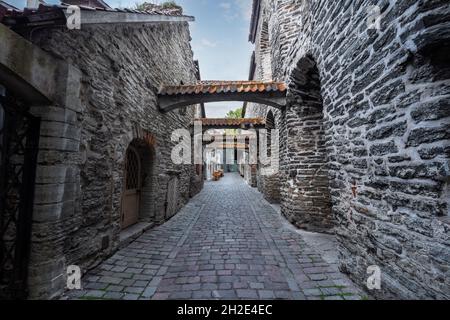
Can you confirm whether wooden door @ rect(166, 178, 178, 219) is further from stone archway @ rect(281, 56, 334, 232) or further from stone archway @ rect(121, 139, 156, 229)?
stone archway @ rect(281, 56, 334, 232)

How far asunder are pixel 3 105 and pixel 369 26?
398cm

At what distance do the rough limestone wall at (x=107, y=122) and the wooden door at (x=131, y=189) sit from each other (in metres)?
0.23

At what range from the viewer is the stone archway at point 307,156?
5.04 m

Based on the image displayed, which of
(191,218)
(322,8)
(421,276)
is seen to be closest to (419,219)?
(421,276)

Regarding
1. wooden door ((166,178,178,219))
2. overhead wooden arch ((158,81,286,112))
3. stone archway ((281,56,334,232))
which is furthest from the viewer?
wooden door ((166,178,178,219))

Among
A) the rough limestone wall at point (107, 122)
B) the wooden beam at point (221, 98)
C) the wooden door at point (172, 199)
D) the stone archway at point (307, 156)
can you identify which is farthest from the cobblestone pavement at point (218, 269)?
the wooden beam at point (221, 98)

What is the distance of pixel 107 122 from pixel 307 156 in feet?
14.3

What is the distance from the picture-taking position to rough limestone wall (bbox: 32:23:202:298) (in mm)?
2740

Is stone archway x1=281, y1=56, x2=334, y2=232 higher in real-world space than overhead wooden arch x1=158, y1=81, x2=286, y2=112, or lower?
lower

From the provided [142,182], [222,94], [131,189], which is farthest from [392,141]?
[142,182]

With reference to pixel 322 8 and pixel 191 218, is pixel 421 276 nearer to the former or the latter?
pixel 322 8

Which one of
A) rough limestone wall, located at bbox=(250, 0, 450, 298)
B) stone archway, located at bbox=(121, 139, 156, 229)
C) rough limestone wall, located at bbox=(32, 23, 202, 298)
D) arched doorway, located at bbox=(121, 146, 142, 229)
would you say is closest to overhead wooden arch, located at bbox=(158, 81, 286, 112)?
rough limestone wall, located at bbox=(32, 23, 202, 298)

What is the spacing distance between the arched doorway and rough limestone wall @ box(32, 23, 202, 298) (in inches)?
8.8

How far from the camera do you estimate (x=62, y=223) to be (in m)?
2.50
